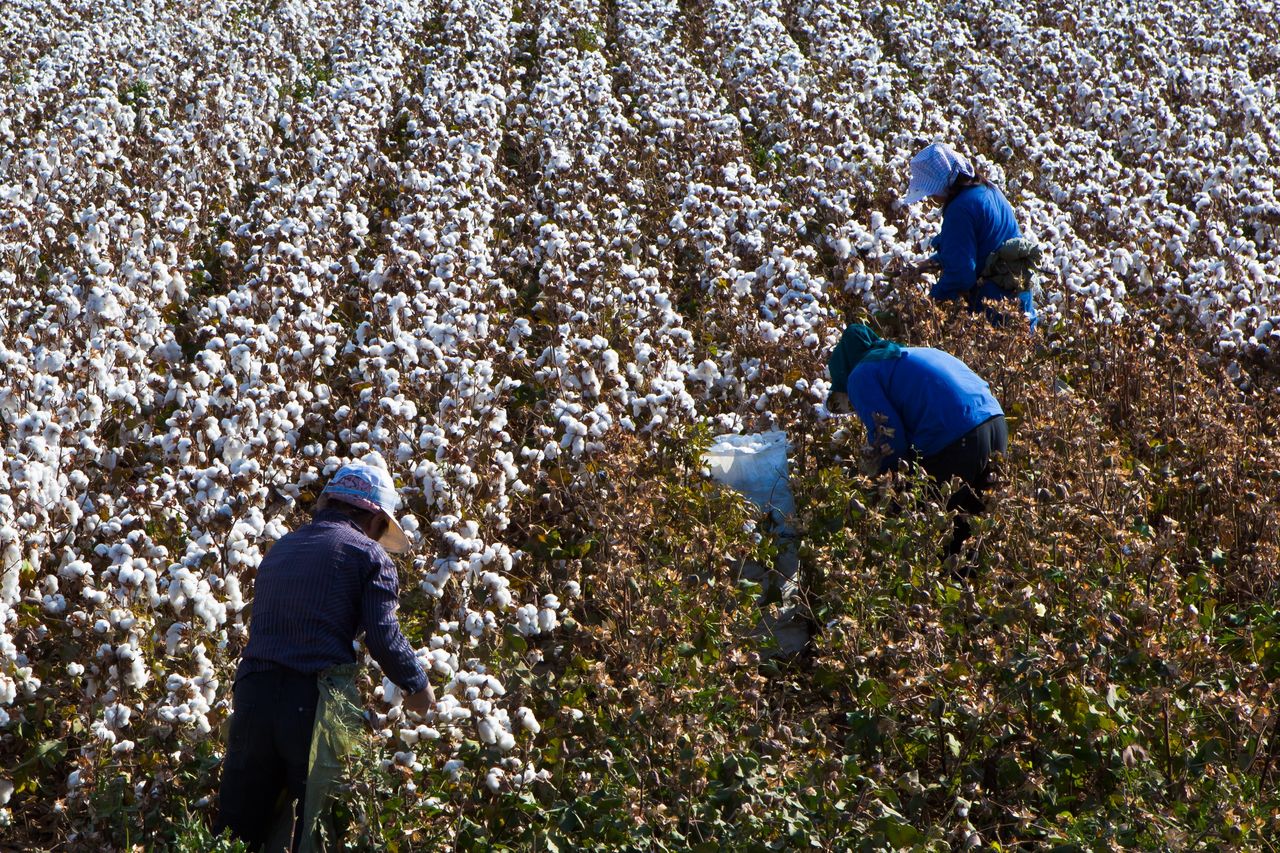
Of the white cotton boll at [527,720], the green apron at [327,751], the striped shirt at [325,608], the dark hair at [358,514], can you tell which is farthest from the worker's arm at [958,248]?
the green apron at [327,751]

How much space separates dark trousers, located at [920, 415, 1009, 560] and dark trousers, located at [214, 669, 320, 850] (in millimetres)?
2829

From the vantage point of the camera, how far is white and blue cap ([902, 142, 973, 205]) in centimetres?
705

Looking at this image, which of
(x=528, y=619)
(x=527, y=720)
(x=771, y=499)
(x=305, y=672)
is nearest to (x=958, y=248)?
(x=771, y=499)

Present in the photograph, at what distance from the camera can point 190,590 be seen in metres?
4.30

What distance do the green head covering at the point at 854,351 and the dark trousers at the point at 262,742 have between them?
3.06 meters

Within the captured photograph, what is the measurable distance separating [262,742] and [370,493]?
84 cm

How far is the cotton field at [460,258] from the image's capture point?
4.58 metres

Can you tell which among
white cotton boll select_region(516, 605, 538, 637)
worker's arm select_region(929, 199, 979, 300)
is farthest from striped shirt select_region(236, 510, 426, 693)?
worker's arm select_region(929, 199, 979, 300)

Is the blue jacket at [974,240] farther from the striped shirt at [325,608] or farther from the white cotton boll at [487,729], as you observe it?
the striped shirt at [325,608]

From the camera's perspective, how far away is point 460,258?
776cm

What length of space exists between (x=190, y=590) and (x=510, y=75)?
9.38 metres

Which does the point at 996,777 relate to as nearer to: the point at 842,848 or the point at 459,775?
the point at 842,848

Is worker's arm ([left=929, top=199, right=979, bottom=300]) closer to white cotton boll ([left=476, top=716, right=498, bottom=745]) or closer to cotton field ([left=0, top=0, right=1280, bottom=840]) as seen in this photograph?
cotton field ([left=0, top=0, right=1280, bottom=840])

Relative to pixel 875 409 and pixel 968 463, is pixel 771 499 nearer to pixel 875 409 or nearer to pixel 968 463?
pixel 875 409
